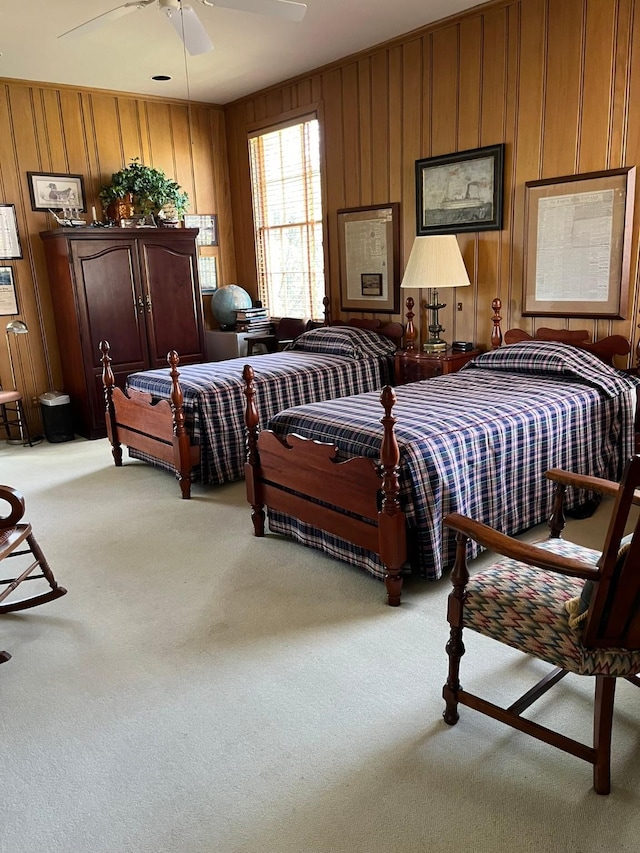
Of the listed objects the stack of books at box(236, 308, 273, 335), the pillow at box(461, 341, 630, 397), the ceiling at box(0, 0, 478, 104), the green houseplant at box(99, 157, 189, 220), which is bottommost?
the pillow at box(461, 341, 630, 397)

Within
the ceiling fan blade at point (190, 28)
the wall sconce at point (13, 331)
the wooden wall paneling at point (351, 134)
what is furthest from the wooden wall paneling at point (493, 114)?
the wall sconce at point (13, 331)

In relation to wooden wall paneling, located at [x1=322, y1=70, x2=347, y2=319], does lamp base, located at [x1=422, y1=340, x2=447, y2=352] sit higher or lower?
lower

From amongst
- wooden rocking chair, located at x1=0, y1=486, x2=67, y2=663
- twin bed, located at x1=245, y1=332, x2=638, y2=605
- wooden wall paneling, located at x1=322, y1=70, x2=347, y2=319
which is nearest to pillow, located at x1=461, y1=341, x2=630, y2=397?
twin bed, located at x1=245, y1=332, x2=638, y2=605

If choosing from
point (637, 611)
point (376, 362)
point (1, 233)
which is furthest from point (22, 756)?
point (1, 233)

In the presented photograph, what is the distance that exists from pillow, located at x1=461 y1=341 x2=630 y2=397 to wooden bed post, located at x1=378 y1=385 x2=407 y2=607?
148 centimetres

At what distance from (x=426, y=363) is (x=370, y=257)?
4.01 ft

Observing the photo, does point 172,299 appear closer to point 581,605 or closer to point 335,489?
point 335,489

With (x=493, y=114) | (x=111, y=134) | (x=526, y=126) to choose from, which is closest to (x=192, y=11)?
(x=493, y=114)

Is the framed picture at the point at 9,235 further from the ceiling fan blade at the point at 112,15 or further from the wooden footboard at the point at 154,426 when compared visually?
the ceiling fan blade at the point at 112,15

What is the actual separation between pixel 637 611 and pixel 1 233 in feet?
17.3

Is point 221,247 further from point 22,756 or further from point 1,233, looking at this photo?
point 22,756

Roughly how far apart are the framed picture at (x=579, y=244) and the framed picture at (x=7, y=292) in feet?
13.1

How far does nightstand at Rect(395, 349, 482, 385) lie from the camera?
423 centimetres

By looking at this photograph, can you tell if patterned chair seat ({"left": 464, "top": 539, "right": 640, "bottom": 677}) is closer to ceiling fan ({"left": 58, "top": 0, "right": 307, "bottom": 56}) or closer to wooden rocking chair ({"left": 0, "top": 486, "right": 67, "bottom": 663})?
wooden rocking chair ({"left": 0, "top": 486, "right": 67, "bottom": 663})
